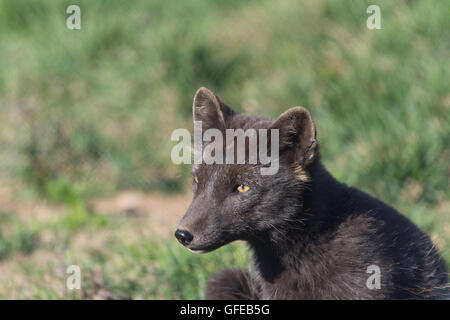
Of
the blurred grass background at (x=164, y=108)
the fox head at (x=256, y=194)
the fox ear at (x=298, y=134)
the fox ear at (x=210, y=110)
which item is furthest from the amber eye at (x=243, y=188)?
the blurred grass background at (x=164, y=108)

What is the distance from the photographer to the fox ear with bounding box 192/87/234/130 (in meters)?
4.41

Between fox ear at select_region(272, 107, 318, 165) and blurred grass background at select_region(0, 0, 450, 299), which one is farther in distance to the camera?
blurred grass background at select_region(0, 0, 450, 299)

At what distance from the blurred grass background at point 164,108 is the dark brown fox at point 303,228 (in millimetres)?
1013

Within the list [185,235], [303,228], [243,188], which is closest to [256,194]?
[243,188]

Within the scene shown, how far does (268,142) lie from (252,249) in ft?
2.64

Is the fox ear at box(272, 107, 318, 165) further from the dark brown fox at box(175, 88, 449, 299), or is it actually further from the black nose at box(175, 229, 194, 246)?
the black nose at box(175, 229, 194, 246)

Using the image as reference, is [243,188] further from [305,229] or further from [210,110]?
[210,110]

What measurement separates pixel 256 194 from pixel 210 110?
732 mm

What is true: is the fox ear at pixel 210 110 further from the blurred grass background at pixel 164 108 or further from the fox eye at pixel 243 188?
the blurred grass background at pixel 164 108

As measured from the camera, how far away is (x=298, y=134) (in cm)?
410

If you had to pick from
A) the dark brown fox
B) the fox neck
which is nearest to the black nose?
the dark brown fox

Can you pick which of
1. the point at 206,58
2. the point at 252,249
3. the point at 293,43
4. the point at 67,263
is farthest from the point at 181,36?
the point at 252,249

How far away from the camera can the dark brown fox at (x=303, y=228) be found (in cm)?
402
